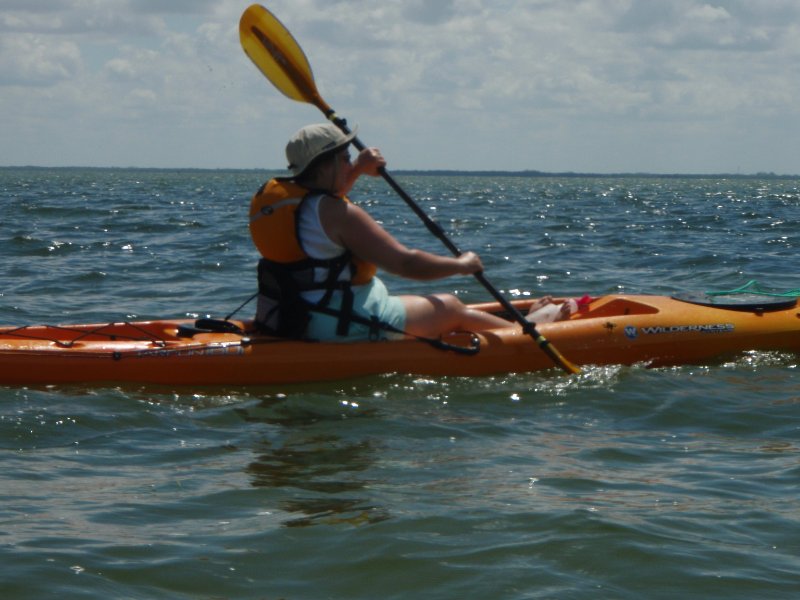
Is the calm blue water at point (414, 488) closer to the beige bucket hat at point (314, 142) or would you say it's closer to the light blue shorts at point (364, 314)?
the light blue shorts at point (364, 314)

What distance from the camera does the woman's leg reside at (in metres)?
6.27

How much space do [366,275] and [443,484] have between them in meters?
1.75

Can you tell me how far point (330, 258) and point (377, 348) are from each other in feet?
1.96

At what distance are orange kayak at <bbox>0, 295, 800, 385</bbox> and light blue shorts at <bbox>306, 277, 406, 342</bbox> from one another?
0.07 metres

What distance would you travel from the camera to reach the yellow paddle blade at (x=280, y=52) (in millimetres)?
7008

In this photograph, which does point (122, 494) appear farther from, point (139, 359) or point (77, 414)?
point (139, 359)

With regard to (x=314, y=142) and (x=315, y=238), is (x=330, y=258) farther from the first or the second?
(x=314, y=142)

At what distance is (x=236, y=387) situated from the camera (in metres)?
6.06

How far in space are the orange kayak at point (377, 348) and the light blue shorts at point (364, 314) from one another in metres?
0.07

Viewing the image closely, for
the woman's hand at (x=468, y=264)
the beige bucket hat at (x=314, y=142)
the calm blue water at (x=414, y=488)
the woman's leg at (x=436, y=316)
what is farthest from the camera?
the woman's leg at (x=436, y=316)

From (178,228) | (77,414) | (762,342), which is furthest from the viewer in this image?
(178,228)

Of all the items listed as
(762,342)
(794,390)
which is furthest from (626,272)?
(794,390)

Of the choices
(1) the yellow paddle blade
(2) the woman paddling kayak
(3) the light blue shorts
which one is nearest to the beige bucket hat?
(2) the woman paddling kayak

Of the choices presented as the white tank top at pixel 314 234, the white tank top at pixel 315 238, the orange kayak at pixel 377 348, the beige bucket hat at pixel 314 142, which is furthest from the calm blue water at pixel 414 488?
the beige bucket hat at pixel 314 142
